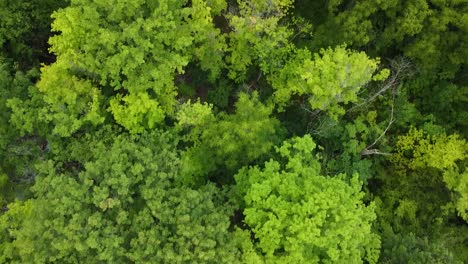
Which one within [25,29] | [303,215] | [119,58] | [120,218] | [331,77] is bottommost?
[120,218]

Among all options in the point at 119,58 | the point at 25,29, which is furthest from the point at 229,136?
the point at 25,29

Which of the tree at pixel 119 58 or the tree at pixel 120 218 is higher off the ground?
the tree at pixel 119 58

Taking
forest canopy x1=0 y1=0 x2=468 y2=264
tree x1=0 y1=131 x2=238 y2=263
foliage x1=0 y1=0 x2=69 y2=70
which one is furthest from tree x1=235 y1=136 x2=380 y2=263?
foliage x1=0 y1=0 x2=69 y2=70

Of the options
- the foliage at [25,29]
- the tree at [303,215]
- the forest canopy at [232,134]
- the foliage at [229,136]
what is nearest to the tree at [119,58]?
the forest canopy at [232,134]

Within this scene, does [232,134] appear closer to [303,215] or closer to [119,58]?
[303,215]

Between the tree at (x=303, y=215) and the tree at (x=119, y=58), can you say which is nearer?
the tree at (x=303, y=215)

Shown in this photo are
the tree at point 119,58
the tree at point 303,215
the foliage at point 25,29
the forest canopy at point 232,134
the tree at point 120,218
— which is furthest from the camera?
the foliage at point 25,29

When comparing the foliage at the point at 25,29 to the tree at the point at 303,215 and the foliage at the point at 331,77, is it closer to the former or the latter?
the foliage at the point at 331,77

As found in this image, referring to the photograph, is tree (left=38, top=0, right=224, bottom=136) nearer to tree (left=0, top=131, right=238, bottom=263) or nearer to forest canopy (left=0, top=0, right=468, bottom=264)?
forest canopy (left=0, top=0, right=468, bottom=264)
